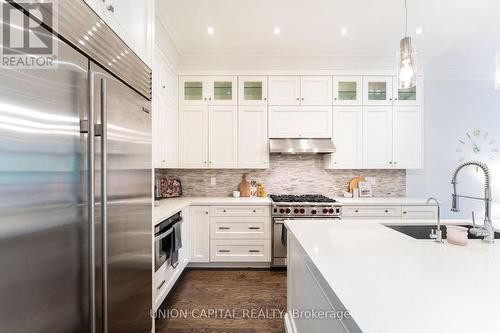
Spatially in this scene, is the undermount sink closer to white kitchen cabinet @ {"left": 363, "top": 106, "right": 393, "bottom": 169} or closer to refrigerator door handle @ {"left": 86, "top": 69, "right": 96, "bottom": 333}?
white kitchen cabinet @ {"left": 363, "top": 106, "right": 393, "bottom": 169}

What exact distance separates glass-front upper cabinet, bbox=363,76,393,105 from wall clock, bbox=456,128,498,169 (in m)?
1.53

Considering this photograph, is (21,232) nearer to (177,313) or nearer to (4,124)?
(4,124)

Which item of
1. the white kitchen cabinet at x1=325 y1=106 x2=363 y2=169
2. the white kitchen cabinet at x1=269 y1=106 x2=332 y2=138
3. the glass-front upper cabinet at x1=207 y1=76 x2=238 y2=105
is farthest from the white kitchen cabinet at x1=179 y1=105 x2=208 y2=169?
the white kitchen cabinet at x1=325 y1=106 x2=363 y2=169

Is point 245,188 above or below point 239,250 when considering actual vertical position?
above

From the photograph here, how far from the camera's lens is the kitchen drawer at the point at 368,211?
3.05m

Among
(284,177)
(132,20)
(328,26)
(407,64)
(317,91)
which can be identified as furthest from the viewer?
(284,177)

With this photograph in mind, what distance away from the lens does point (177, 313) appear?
2170 mm

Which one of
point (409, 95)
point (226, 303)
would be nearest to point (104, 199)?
point (226, 303)

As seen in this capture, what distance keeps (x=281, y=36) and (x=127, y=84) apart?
2291 millimetres

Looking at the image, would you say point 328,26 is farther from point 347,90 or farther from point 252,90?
point 252,90

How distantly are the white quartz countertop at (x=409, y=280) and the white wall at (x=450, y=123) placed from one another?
2.85m

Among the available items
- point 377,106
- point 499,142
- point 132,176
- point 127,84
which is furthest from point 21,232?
point 499,142

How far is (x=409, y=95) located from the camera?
10.9 ft

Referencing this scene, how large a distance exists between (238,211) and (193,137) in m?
1.28
